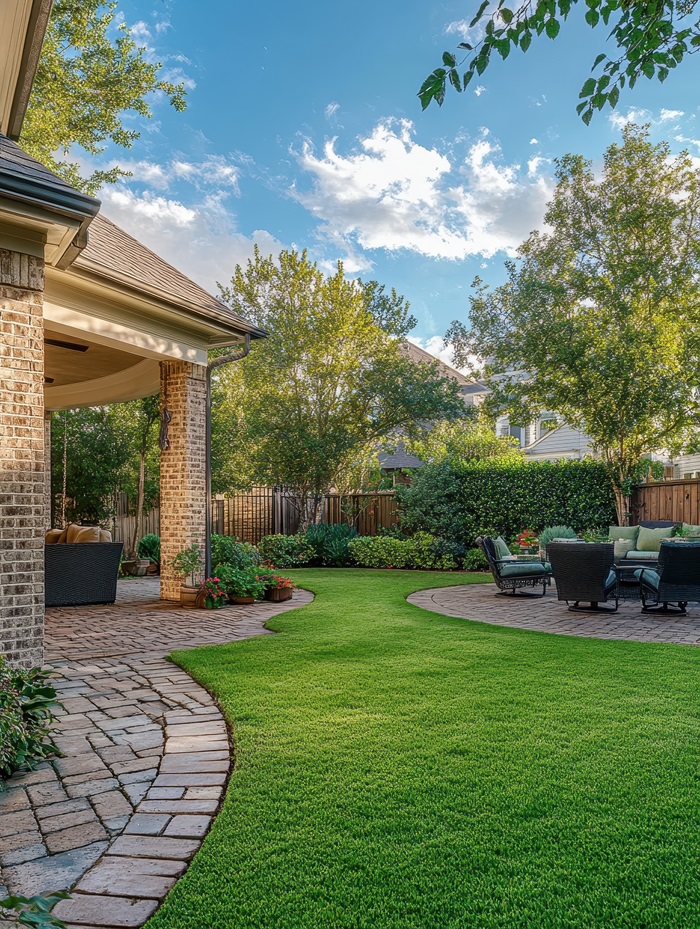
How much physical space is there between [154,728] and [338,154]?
1714 centimetres

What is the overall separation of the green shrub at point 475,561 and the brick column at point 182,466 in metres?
7.07

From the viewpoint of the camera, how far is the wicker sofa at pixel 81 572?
8.76 metres

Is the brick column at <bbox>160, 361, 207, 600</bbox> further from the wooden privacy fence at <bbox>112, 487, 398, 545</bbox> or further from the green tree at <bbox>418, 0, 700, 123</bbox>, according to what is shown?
the wooden privacy fence at <bbox>112, 487, 398, 545</bbox>

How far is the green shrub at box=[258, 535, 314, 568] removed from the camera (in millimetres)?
15273

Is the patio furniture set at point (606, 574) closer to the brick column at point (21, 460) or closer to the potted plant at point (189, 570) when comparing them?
the potted plant at point (189, 570)

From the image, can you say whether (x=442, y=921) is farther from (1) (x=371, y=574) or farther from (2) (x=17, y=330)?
(1) (x=371, y=574)

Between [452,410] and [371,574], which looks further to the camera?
[452,410]

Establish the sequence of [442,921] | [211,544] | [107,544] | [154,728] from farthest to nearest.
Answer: [211,544] < [107,544] < [154,728] < [442,921]

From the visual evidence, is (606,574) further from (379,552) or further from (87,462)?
(87,462)

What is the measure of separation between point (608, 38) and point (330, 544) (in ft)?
43.2

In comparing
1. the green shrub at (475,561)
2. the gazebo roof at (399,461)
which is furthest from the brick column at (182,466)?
the gazebo roof at (399,461)

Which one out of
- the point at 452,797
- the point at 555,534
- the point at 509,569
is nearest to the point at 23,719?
the point at 452,797

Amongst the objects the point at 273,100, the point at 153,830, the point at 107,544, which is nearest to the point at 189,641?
the point at 107,544

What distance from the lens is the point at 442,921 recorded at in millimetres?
1945
